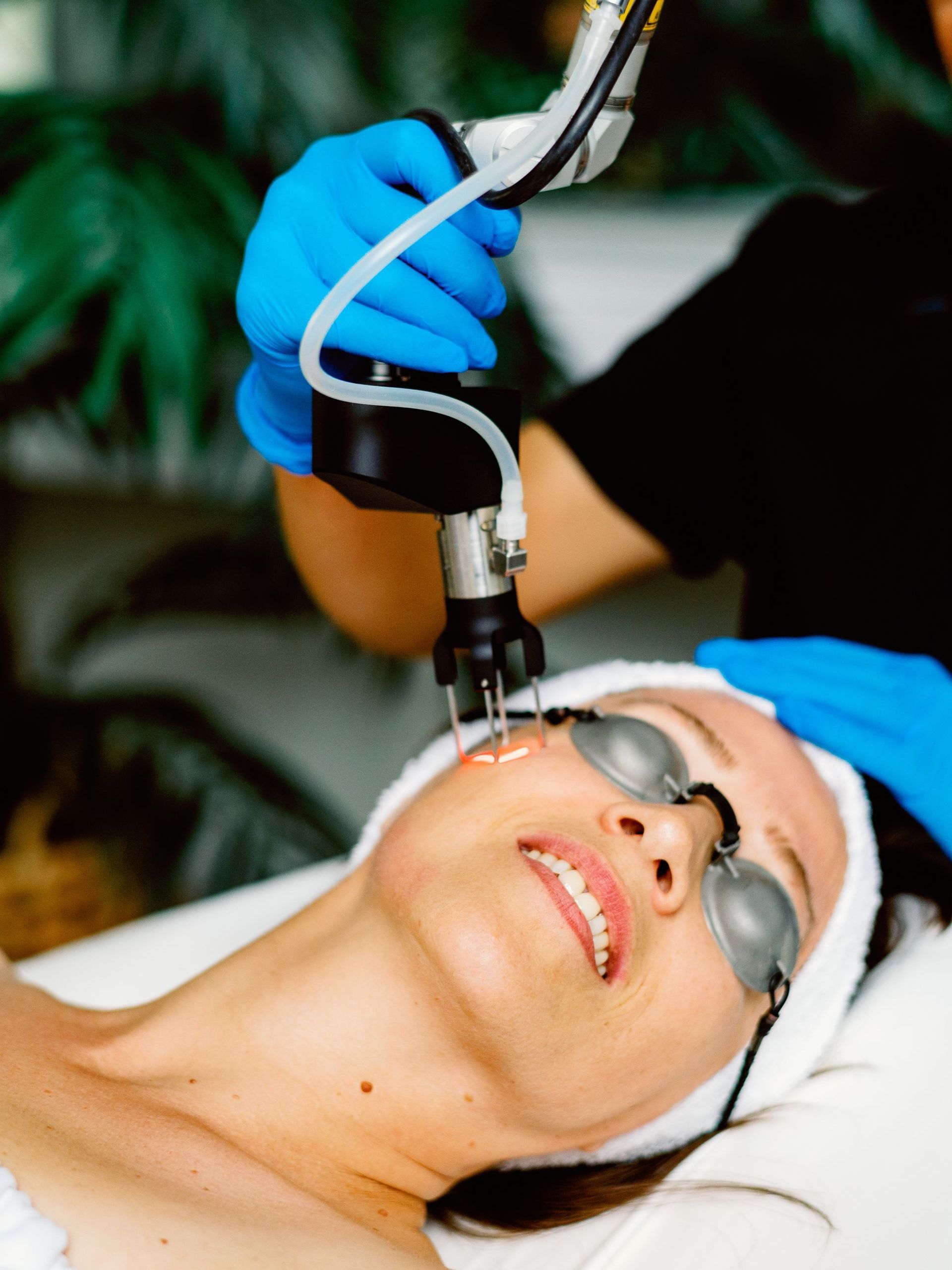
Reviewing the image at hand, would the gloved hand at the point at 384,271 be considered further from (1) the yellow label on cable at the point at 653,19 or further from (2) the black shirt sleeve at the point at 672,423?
(2) the black shirt sleeve at the point at 672,423

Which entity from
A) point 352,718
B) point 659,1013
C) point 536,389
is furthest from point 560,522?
point 352,718

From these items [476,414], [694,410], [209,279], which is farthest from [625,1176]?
[209,279]

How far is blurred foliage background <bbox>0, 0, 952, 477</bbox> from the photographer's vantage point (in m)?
1.51

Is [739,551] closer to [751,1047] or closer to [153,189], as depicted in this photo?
[751,1047]

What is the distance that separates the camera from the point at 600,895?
931 millimetres

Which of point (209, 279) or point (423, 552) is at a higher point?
point (209, 279)

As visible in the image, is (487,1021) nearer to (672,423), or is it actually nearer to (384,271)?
(384,271)

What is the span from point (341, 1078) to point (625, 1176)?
1.18ft

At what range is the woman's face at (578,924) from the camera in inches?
35.5

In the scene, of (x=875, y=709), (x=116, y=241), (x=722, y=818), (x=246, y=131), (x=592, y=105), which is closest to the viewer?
(x=592, y=105)

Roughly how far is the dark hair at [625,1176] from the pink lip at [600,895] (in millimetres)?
248

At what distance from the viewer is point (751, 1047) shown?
106 centimetres

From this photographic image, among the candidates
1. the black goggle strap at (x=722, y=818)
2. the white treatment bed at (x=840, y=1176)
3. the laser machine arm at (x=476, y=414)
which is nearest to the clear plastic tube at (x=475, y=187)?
the laser machine arm at (x=476, y=414)

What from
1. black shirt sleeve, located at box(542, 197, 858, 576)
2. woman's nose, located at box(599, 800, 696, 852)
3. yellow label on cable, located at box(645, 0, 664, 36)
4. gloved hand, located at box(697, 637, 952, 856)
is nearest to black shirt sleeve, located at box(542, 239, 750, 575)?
black shirt sleeve, located at box(542, 197, 858, 576)
